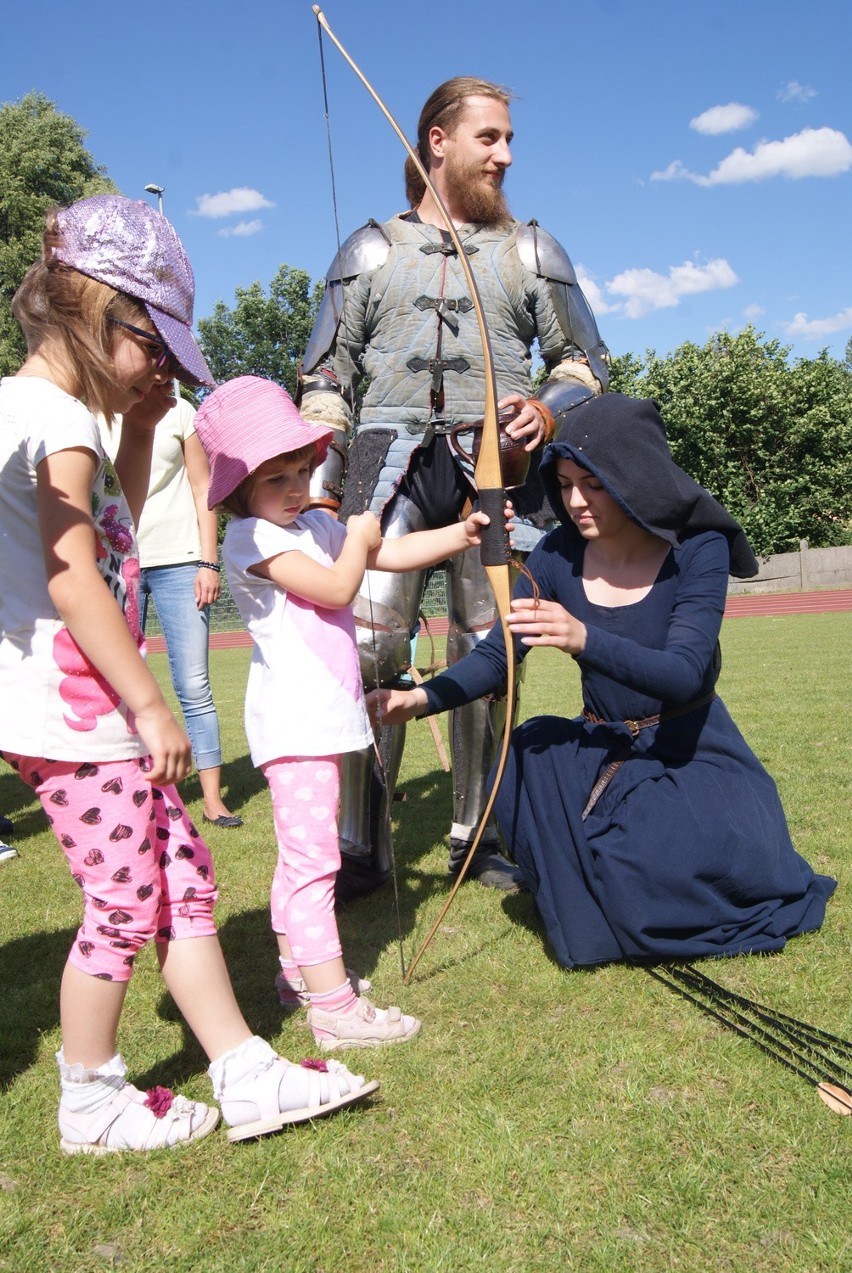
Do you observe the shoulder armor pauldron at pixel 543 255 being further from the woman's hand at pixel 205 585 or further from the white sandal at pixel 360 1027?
the white sandal at pixel 360 1027

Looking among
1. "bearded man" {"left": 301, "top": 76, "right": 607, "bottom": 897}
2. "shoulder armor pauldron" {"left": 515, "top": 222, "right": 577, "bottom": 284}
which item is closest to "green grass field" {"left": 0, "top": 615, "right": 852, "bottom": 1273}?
"bearded man" {"left": 301, "top": 76, "right": 607, "bottom": 897}

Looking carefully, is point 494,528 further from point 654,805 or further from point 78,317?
point 78,317

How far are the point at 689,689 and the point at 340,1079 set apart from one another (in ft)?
4.29

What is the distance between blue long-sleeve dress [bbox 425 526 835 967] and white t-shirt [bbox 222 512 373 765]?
1.69 feet

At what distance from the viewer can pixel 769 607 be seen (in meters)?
21.7

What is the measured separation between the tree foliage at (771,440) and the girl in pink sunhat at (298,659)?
2805 cm

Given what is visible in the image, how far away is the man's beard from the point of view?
367 cm

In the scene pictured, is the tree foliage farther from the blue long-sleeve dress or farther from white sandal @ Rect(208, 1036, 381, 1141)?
white sandal @ Rect(208, 1036, 381, 1141)

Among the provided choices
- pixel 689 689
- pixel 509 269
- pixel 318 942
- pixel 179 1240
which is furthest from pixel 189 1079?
pixel 509 269

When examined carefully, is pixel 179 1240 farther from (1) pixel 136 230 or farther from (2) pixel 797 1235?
(1) pixel 136 230

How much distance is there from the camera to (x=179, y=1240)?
179 cm

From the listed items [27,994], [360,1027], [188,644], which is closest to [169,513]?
[188,644]

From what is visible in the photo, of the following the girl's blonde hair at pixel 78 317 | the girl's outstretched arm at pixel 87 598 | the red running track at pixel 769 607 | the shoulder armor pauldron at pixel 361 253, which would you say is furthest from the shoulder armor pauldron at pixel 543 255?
the red running track at pixel 769 607

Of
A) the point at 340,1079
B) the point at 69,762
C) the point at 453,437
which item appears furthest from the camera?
the point at 453,437
